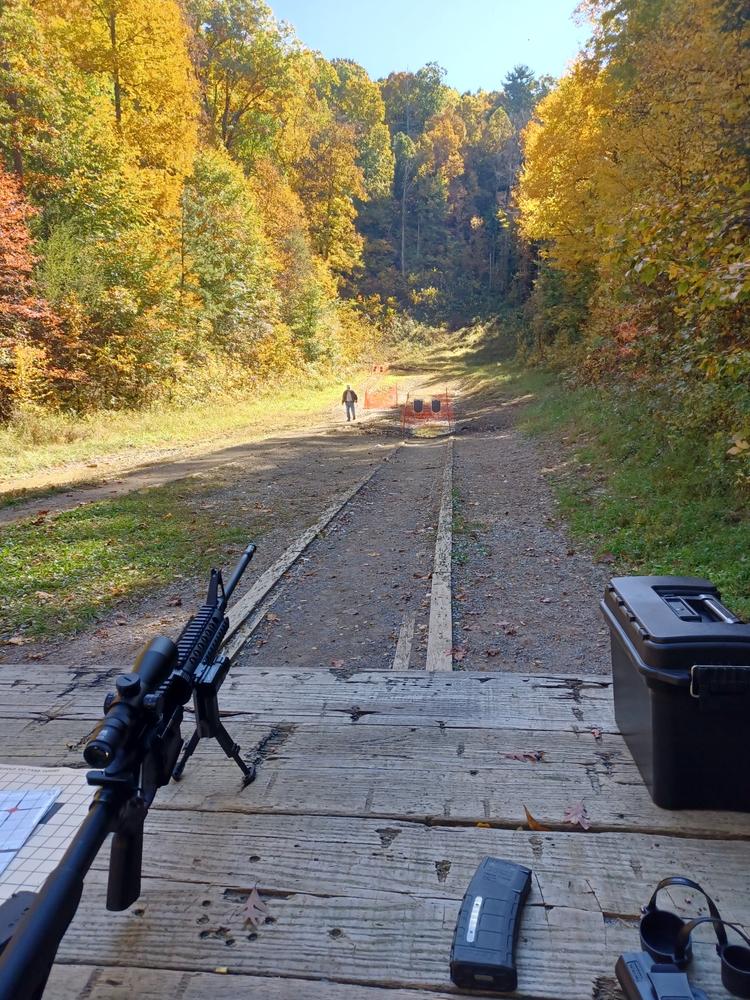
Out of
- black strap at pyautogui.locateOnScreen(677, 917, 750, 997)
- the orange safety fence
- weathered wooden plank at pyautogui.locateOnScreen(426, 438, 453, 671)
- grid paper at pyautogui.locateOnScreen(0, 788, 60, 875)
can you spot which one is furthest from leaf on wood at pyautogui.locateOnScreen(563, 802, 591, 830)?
the orange safety fence

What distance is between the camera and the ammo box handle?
2023 mm

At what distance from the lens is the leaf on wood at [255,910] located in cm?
170

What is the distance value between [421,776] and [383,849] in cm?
40

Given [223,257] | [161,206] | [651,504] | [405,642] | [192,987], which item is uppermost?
[161,206]

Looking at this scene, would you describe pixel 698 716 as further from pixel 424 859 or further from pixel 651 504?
pixel 651 504

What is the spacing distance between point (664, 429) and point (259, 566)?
23.1 feet

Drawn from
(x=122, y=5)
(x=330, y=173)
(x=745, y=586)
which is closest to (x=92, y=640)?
(x=745, y=586)

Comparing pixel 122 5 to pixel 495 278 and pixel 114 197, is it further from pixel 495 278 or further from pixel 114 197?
pixel 495 278

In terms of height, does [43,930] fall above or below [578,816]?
above

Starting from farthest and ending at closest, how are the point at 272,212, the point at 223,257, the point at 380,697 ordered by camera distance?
the point at 272,212 < the point at 223,257 < the point at 380,697

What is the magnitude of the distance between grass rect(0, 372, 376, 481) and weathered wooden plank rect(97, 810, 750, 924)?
1260 cm

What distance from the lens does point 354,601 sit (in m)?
6.45

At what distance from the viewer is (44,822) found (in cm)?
201

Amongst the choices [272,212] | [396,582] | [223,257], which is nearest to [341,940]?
[396,582]
